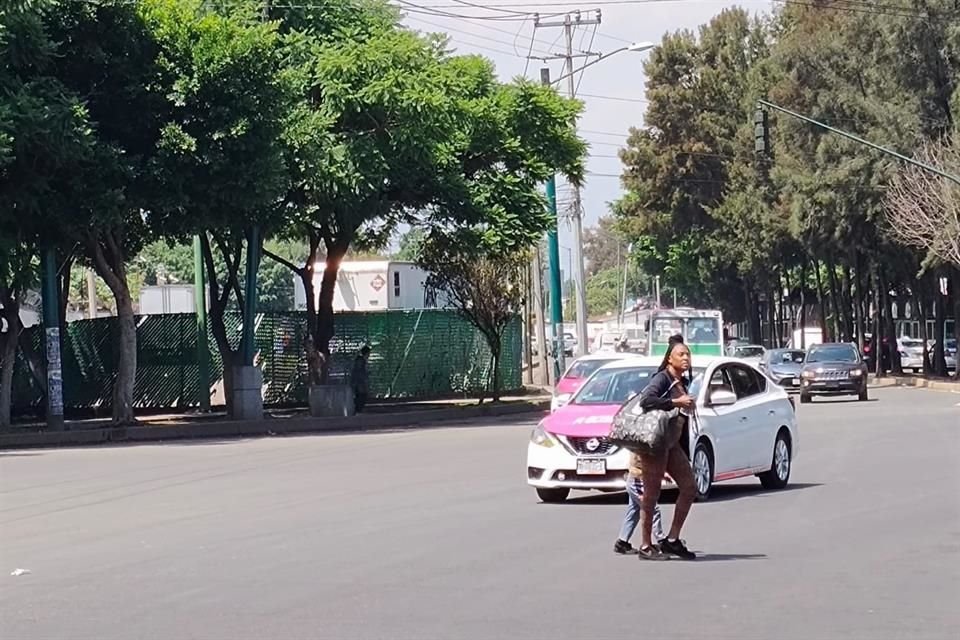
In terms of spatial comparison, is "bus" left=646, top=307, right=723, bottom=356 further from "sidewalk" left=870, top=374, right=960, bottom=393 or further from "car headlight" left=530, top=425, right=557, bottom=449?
"car headlight" left=530, top=425, right=557, bottom=449

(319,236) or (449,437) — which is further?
(319,236)

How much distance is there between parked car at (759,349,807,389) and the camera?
54.0 m

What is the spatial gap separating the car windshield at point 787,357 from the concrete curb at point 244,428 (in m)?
15.3

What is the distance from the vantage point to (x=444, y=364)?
165 ft

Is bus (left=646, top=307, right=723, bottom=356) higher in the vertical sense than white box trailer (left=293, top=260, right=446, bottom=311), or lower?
lower

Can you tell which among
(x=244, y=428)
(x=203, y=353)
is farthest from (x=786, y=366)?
(x=244, y=428)

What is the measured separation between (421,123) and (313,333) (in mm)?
9041

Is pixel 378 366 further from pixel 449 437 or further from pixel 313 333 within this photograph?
pixel 449 437

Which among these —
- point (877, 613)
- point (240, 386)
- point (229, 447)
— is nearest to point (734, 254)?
point (240, 386)

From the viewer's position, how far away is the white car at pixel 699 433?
17125 millimetres

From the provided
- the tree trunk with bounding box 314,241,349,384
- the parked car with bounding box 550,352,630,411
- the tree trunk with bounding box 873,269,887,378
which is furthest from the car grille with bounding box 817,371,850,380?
the tree trunk with bounding box 873,269,887,378

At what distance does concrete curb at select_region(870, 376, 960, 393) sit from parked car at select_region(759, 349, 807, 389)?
4.10m

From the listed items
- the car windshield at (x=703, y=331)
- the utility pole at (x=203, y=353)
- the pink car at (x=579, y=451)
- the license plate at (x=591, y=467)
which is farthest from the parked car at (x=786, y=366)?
the license plate at (x=591, y=467)

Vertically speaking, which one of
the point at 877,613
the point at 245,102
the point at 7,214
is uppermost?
the point at 245,102
